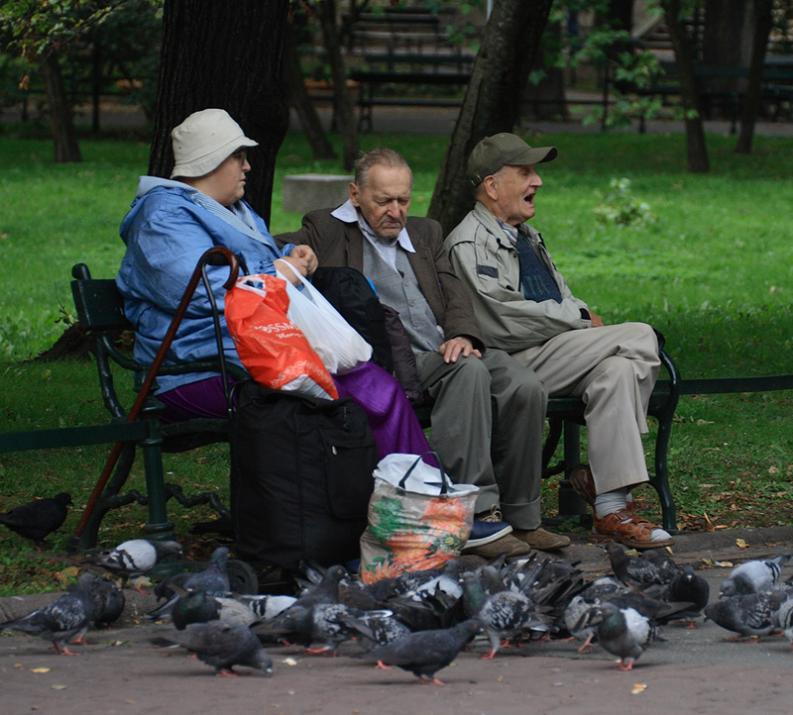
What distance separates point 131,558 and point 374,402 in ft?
3.33

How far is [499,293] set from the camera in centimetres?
681

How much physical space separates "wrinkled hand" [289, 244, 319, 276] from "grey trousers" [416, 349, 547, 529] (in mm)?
542

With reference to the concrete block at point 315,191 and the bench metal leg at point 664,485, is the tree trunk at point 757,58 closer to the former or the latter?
the concrete block at point 315,191

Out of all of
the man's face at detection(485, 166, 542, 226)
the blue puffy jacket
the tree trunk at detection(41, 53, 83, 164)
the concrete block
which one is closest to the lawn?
the concrete block

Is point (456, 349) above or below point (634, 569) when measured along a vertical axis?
above

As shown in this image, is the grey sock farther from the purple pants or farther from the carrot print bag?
the carrot print bag

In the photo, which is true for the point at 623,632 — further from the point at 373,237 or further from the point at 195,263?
the point at 373,237

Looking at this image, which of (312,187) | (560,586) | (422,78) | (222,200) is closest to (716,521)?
(560,586)

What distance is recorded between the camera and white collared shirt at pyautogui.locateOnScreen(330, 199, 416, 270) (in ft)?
22.1

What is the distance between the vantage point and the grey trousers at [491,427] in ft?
20.2

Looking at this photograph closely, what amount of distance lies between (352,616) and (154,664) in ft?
1.96

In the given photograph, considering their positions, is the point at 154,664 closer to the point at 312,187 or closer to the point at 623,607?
the point at 623,607

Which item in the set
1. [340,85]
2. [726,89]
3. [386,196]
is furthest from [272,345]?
[726,89]

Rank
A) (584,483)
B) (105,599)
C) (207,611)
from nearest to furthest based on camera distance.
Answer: (207,611), (105,599), (584,483)
